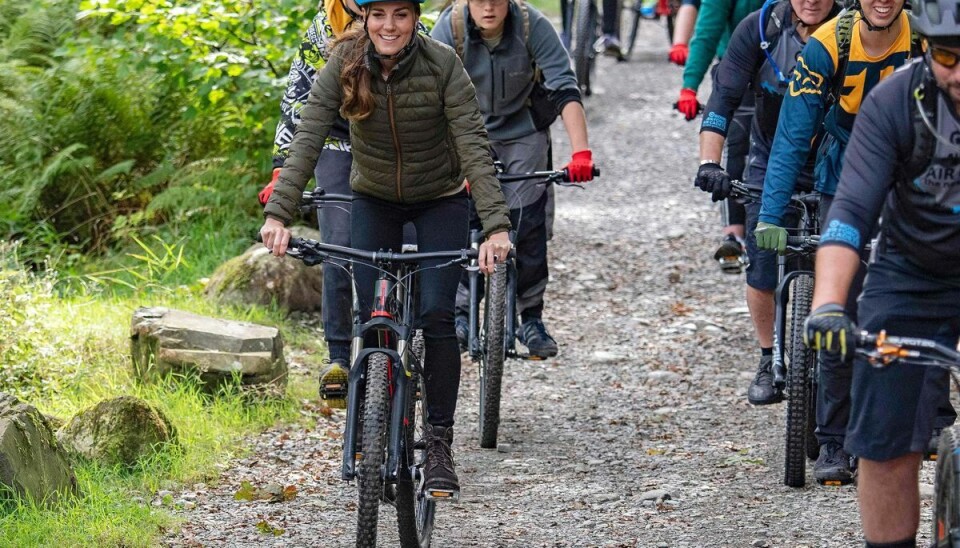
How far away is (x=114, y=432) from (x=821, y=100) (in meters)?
3.44

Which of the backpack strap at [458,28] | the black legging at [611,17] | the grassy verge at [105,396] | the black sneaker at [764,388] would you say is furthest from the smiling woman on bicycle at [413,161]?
the black legging at [611,17]

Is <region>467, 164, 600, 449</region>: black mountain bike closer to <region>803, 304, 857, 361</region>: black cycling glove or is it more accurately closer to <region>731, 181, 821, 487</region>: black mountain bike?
<region>731, 181, 821, 487</region>: black mountain bike

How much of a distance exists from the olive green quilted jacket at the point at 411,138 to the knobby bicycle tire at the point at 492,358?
160cm

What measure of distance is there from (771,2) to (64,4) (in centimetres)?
660

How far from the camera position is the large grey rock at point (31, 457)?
5.41 m

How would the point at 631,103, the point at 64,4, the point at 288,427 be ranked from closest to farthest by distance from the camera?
1. the point at 288,427
2. the point at 64,4
3. the point at 631,103

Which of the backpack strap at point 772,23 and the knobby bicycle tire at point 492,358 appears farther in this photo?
the knobby bicycle tire at point 492,358

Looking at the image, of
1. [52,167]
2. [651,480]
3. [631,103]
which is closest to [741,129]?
[651,480]

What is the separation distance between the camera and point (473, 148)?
5059 mm

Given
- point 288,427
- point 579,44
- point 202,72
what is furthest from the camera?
point 579,44

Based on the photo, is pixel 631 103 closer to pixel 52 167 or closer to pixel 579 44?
pixel 579 44

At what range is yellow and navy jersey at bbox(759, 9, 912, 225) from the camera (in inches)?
217

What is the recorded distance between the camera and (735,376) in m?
8.34

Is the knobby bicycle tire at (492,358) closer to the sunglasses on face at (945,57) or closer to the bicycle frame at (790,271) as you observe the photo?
the bicycle frame at (790,271)
